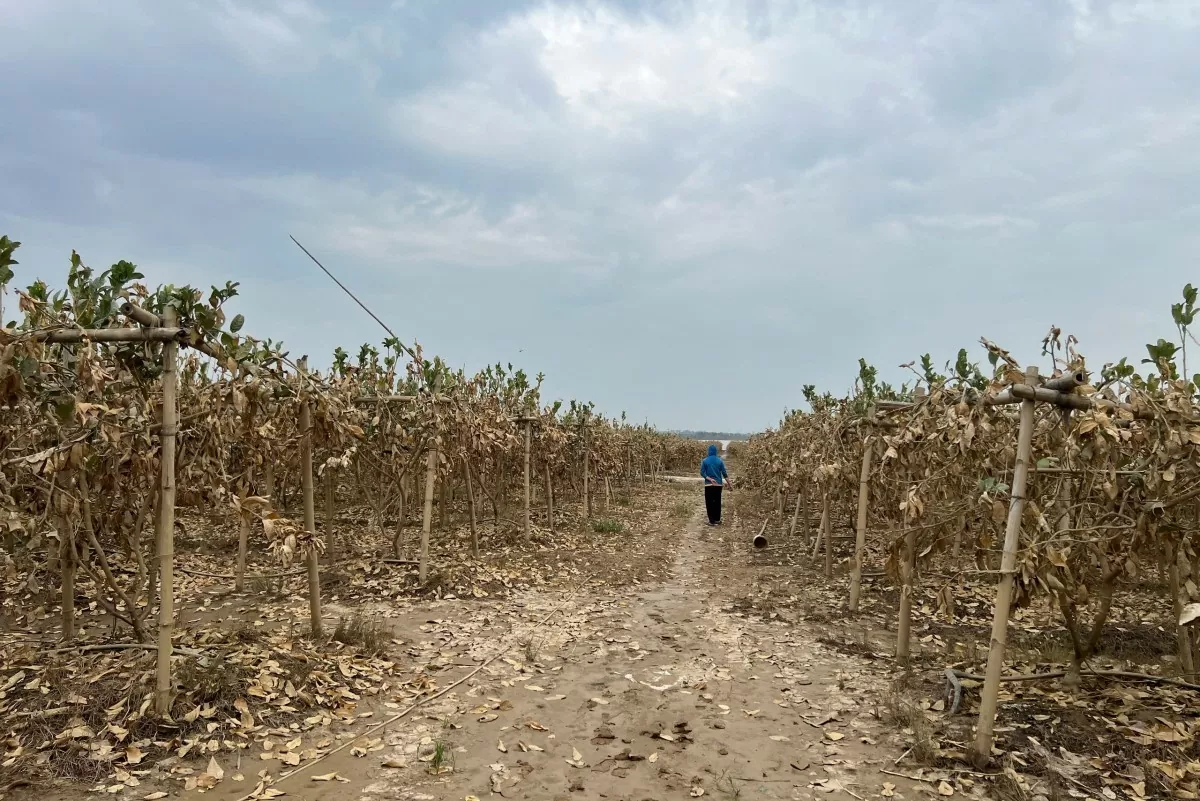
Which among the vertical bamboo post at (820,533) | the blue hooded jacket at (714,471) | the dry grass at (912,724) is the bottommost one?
the dry grass at (912,724)

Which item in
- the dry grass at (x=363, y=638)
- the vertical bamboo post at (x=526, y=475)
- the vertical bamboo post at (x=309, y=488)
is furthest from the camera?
the vertical bamboo post at (x=526, y=475)

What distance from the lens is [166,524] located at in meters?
3.84

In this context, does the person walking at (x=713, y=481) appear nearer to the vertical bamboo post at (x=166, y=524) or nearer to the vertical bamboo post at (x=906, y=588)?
the vertical bamboo post at (x=906, y=588)

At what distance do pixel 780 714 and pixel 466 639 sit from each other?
2.96 meters

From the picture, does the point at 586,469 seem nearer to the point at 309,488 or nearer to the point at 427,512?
the point at 427,512

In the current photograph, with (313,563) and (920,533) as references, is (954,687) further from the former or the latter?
(313,563)

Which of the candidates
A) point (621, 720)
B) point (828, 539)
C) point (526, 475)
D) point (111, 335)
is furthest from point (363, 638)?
point (828, 539)

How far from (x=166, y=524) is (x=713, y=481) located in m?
13.2

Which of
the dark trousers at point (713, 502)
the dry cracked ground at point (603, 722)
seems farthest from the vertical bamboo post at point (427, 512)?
the dark trousers at point (713, 502)

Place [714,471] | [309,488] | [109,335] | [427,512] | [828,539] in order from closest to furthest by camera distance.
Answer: [109,335], [309,488], [427,512], [828,539], [714,471]

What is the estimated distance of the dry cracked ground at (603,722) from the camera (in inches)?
141

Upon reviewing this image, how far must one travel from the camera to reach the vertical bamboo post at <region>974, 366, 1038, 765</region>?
3.54m

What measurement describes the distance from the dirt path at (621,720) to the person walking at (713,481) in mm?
8661

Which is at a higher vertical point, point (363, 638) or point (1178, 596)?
point (1178, 596)
